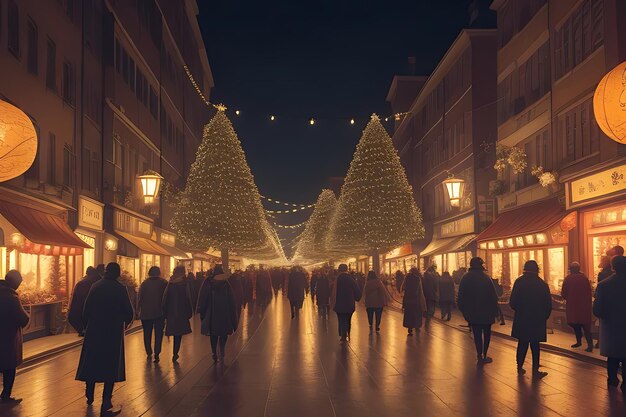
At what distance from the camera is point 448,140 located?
48219 millimetres

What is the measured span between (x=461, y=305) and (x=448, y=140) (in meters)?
33.5

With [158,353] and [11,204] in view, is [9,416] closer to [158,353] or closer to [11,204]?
[158,353]

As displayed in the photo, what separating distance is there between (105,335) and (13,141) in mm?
5936

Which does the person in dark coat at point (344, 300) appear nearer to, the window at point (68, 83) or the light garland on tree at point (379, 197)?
the window at point (68, 83)

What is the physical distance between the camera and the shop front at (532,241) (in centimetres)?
2511

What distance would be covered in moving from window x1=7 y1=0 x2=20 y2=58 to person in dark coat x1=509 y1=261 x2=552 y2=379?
1448cm

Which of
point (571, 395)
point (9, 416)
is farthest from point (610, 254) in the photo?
point (9, 416)

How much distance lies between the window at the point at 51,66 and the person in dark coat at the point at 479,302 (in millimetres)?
15032

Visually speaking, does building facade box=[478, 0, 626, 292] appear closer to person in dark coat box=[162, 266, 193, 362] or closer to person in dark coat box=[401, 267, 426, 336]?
person in dark coat box=[401, 267, 426, 336]

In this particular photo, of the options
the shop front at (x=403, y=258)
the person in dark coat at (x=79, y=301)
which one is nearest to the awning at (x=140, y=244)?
the person in dark coat at (x=79, y=301)

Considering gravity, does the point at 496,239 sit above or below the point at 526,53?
below

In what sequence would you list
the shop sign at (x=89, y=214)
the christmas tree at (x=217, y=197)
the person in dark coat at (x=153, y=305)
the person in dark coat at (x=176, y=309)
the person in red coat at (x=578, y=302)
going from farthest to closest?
the christmas tree at (x=217, y=197), the shop sign at (x=89, y=214), the person in red coat at (x=578, y=302), the person in dark coat at (x=153, y=305), the person in dark coat at (x=176, y=309)

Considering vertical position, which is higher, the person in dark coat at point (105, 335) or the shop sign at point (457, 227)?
the shop sign at point (457, 227)

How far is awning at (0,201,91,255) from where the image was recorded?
19812mm
